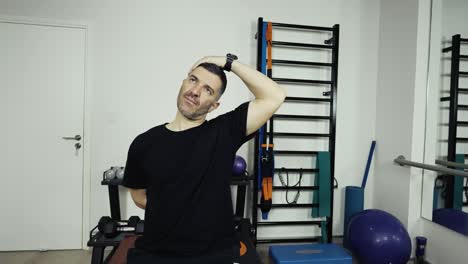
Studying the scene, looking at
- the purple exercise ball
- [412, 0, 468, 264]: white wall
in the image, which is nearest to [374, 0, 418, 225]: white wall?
[412, 0, 468, 264]: white wall

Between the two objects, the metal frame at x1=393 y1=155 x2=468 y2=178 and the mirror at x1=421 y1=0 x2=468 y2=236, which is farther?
the mirror at x1=421 y1=0 x2=468 y2=236

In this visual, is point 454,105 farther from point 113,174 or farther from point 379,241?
point 113,174

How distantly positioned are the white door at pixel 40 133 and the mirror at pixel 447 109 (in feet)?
10.3

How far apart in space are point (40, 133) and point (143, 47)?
4.06ft

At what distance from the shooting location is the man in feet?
3.10

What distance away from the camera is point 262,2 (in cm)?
273

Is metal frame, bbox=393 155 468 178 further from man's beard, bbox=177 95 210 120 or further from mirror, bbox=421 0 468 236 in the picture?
man's beard, bbox=177 95 210 120

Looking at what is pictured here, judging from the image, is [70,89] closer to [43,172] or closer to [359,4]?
[43,172]

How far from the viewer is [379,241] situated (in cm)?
205

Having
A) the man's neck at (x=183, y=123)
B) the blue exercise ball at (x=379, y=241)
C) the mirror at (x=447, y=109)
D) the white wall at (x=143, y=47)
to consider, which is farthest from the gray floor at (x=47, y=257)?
the mirror at (x=447, y=109)

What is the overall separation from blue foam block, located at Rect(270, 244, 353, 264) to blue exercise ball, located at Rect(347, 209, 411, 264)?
181 mm

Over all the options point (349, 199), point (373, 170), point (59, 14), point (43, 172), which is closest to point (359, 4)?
point (373, 170)

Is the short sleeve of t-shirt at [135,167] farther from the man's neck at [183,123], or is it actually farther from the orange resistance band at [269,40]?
the orange resistance band at [269,40]

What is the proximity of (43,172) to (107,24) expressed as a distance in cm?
150
